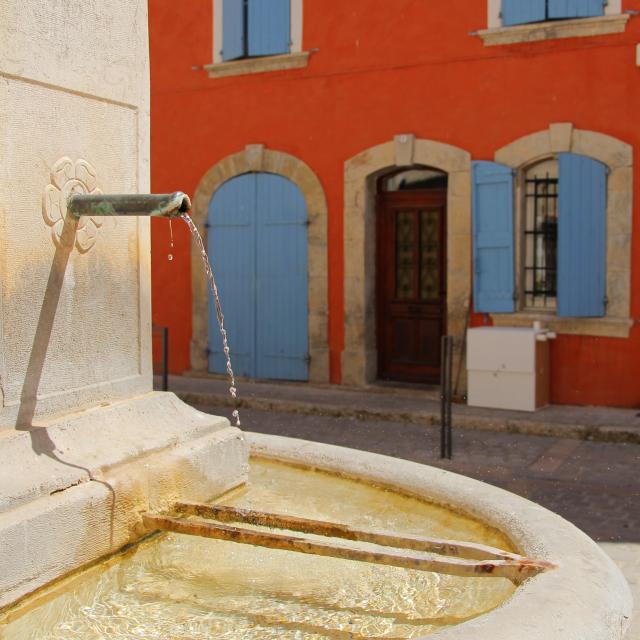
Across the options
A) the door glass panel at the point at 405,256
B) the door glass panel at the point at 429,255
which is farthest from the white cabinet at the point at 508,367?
the door glass panel at the point at 405,256

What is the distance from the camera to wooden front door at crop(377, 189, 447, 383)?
10.6 meters

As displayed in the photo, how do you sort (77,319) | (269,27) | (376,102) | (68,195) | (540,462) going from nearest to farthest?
(68,195)
(77,319)
(540,462)
(376,102)
(269,27)

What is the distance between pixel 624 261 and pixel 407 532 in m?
6.60

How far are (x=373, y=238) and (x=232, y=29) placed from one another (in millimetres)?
3054

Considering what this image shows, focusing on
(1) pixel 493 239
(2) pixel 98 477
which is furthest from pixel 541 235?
(2) pixel 98 477

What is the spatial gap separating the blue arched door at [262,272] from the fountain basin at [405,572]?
23.9 ft

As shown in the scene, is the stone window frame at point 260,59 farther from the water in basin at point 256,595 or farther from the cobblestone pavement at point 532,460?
the water in basin at point 256,595

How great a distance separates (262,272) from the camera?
36.9 ft

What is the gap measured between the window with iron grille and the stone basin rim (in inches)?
249

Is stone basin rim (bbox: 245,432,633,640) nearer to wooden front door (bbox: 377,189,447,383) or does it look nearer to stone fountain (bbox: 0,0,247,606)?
stone fountain (bbox: 0,0,247,606)

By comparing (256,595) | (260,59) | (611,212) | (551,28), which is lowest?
(256,595)

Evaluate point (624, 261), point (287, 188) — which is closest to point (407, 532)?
point (624, 261)

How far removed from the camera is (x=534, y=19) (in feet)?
30.9

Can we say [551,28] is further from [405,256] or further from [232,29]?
[232,29]
